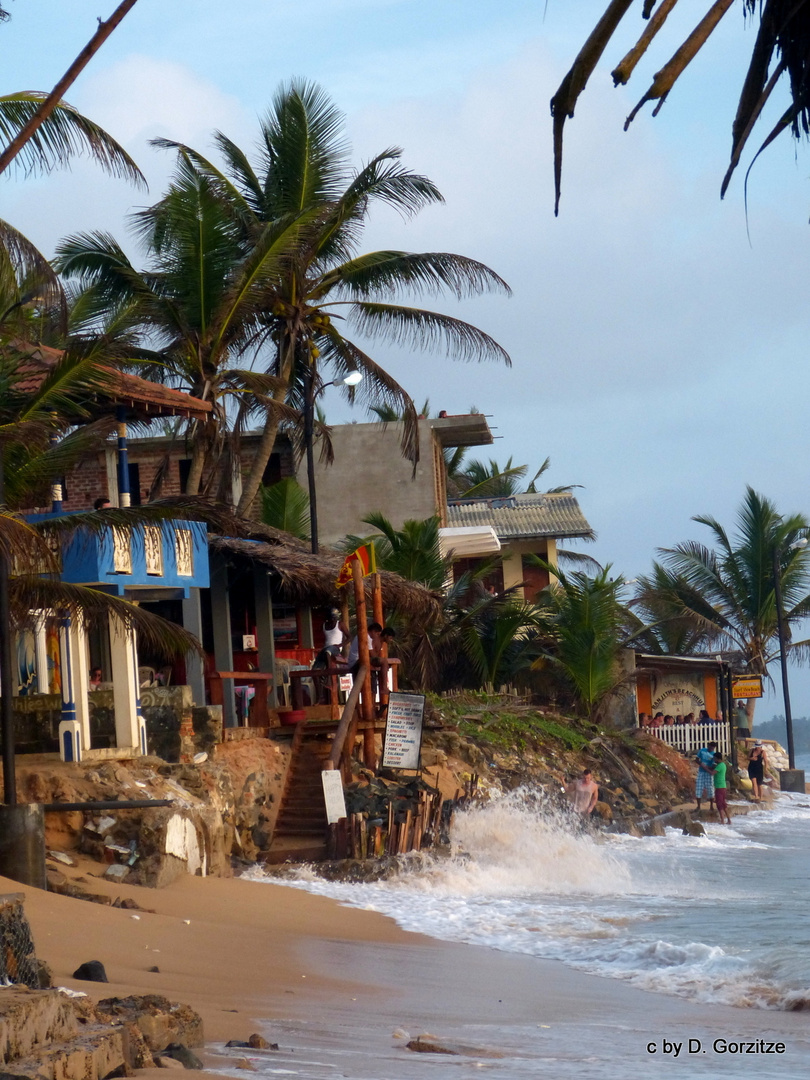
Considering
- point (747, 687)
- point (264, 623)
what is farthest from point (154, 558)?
point (747, 687)

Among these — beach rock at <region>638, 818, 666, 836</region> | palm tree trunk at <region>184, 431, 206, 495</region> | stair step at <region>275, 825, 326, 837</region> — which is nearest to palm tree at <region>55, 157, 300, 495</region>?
palm tree trunk at <region>184, 431, 206, 495</region>

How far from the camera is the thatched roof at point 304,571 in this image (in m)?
19.6

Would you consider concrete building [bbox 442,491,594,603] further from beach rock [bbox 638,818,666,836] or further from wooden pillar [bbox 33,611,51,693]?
wooden pillar [bbox 33,611,51,693]

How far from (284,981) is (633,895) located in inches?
308

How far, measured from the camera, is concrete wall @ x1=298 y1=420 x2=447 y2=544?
32406mm

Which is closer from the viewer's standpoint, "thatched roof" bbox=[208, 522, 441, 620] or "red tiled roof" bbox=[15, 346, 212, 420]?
"red tiled roof" bbox=[15, 346, 212, 420]

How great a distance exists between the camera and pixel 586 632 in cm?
2967

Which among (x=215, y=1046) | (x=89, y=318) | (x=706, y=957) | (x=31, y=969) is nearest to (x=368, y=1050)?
(x=215, y=1046)

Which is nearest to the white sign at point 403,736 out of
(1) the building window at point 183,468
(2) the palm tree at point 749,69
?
(1) the building window at point 183,468

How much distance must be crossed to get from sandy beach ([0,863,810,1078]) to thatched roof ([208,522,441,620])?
24.4 ft

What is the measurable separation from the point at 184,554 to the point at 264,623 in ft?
15.0

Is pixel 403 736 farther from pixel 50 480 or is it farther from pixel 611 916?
pixel 50 480

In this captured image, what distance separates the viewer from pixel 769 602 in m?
37.4

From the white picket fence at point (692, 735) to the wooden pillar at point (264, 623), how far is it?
15391 mm
